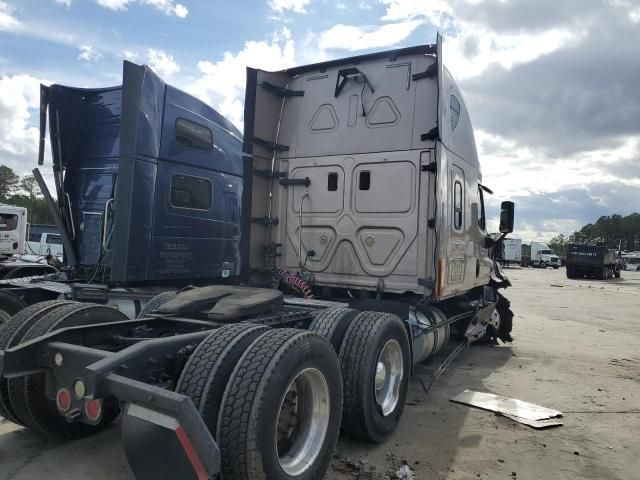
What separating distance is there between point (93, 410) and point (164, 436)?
545mm

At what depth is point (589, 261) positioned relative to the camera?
1319 inches

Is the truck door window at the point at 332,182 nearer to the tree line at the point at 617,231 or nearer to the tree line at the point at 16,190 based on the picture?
the tree line at the point at 16,190

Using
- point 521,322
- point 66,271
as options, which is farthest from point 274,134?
point 521,322

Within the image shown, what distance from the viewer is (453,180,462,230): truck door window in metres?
5.68

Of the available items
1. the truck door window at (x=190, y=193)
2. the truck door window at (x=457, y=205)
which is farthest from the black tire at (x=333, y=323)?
the truck door window at (x=190, y=193)

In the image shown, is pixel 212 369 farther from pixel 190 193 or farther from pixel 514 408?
pixel 190 193

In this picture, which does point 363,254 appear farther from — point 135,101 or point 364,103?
point 135,101

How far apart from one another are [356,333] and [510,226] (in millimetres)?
4701

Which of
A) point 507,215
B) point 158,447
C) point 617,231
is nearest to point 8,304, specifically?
point 158,447

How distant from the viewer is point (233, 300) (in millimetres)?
3756

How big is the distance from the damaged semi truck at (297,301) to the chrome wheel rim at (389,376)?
0.05 feet

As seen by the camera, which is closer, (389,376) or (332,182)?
(389,376)

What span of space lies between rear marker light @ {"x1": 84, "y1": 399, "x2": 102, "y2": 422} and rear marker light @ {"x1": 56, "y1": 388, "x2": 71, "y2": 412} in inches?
6.6

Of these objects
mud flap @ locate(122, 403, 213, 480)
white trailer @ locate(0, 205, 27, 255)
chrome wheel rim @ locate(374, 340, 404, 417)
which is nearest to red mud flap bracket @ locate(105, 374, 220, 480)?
Answer: mud flap @ locate(122, 403, 213, 480)
